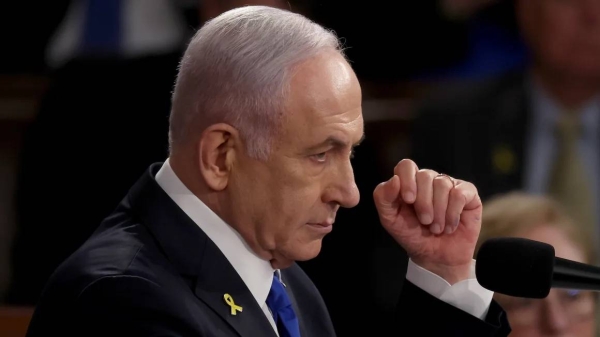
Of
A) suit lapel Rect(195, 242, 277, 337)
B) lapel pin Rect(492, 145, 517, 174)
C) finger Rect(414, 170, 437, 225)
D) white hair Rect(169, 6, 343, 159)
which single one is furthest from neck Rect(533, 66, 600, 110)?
suit lapel Rect(195, 242, 277, 337)

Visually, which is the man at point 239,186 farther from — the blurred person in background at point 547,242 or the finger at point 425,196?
the blurred person in background at point 547,242

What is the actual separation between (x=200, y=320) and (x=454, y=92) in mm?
2048

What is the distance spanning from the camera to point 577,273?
151 cm

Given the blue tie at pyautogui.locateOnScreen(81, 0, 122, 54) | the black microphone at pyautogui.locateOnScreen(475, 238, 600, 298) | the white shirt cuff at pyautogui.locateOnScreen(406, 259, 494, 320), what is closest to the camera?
the black microphone at pyautogui.locateOnScreen(475, 238, 600, 298)

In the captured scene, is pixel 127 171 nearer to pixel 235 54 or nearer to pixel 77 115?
pixel 77 115

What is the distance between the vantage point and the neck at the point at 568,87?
3.62 metres

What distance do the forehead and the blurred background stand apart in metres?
1.45

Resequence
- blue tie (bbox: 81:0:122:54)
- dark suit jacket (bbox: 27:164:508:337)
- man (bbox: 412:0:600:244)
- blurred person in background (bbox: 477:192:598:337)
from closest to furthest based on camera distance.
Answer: dark suit jacket (bbox: 27:164:508:337), blurred person in background (bbox: 477:192:598:337), man (bbox: 412:0:600:244), blue tie (bbox: 81:0:122:54)

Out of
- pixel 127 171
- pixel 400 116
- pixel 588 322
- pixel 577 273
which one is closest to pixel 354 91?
pixel 577 273

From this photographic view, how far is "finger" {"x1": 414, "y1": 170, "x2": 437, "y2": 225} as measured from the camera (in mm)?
1983

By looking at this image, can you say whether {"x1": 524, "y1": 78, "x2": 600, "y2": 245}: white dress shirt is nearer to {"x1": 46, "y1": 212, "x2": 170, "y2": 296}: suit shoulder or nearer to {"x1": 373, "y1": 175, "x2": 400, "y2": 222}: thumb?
{"x1": 373, "y1": 175, "x2": 400, "y2": 222}: thumb

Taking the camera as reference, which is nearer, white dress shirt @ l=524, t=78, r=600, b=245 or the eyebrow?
the eyebrow

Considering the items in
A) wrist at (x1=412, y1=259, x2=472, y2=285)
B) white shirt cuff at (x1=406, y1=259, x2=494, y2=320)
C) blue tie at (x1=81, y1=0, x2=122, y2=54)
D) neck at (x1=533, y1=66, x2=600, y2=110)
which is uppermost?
neck at (x1=533, y1=66, x2=600, y2=110)

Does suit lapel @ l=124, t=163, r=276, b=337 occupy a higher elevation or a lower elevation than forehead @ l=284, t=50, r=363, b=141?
lower
